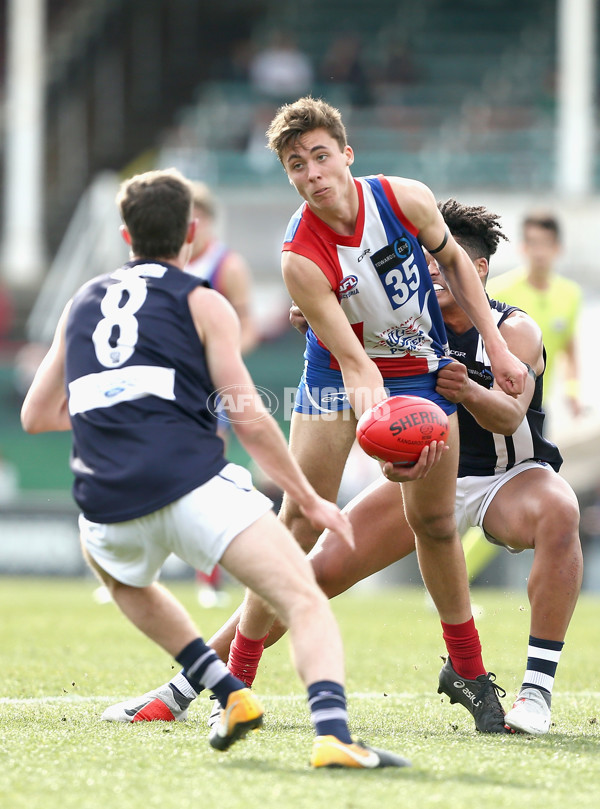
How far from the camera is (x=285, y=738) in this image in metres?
4.30

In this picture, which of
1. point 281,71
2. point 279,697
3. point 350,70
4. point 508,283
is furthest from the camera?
point 281,71

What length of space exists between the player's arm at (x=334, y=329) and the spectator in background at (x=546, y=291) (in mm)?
3799

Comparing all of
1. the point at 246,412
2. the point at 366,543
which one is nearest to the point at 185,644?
the point at 246,412

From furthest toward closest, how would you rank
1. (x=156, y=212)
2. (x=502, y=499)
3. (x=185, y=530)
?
(x=502, y=499), (x=156, y=212), (x=185, y=530)

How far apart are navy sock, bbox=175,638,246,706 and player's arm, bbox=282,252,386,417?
1061 millimetres

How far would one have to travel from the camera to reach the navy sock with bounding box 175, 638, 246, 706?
12.5 ft

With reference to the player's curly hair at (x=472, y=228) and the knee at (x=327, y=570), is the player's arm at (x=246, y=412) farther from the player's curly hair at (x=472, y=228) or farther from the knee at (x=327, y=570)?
the player's curly hair at (x=472, y=228)

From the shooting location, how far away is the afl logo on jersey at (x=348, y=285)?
4484 millimetres

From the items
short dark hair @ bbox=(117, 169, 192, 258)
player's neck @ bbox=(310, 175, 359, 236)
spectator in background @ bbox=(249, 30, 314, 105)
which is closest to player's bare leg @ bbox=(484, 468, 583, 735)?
player's neck @ bbox=(310, 175, 359, 236)

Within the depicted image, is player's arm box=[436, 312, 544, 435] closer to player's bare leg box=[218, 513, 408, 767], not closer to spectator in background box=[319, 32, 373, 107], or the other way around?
player's bare leg box=[218, 513, 408, 767]

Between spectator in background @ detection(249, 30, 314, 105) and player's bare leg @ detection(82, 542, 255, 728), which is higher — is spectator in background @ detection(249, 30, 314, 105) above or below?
above

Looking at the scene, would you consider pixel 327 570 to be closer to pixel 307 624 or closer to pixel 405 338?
pixel 405 338

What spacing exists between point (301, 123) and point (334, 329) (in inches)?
29.5

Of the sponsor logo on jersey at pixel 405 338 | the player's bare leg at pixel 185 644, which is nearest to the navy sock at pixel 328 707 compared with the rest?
the player's bare leg at pixel 185 644
